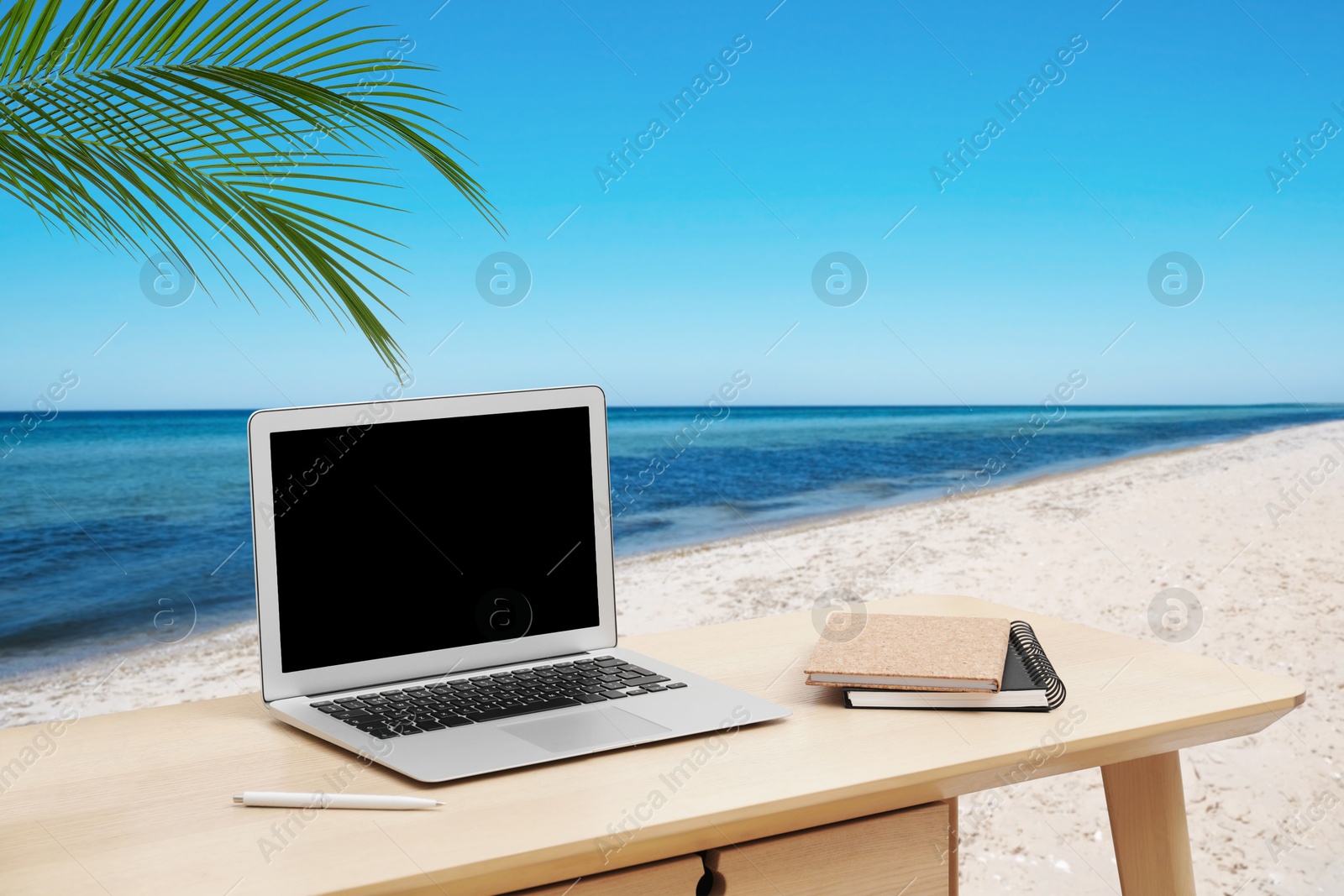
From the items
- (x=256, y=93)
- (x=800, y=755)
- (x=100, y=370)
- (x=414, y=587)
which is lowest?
(x=800, y=755)

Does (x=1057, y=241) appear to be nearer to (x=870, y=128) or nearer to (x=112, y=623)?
(x=870, y=128)

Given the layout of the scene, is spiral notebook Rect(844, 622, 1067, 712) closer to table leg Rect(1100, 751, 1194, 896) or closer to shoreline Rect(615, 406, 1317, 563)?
table leg Rect(1100, 751, 1194, 896)

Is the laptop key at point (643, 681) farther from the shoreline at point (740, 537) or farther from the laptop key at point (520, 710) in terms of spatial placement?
the shoreline at point (740, 537)

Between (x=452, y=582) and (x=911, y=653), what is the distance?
0.51 meters

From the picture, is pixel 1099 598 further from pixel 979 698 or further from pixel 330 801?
pixel 330 801

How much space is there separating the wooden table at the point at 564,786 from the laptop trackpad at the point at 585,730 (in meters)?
0.02

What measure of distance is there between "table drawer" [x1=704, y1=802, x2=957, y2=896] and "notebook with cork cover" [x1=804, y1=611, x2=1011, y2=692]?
132 mm

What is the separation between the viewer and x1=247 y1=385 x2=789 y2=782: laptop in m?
0.99

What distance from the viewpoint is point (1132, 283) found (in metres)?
14.5

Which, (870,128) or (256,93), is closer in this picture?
(256,93)

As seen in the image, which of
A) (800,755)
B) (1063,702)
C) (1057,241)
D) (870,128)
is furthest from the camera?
(1057,241)

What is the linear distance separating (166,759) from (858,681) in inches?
26.3

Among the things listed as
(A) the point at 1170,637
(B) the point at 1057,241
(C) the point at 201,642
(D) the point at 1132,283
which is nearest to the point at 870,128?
(B) the point at 1057,241

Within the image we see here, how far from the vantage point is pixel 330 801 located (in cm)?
79
